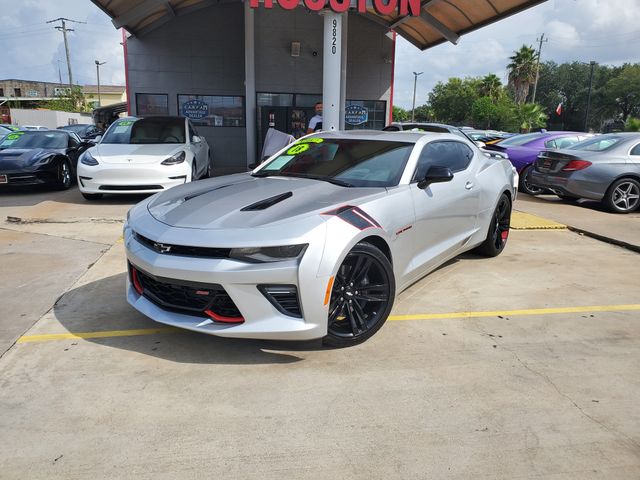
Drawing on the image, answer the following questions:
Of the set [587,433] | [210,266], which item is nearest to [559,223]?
[587,433]

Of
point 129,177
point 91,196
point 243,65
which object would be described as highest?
point 243,65

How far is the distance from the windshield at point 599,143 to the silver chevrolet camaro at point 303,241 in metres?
6.44

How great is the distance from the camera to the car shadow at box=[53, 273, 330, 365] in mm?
3344

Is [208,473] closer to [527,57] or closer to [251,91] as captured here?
[251,91]

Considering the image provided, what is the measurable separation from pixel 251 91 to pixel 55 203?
8.08 m

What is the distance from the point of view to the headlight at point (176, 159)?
8.77m

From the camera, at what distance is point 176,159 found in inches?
350

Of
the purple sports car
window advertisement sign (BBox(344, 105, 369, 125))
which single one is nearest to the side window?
the purple sports car

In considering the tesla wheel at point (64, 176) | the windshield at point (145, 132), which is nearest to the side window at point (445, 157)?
the windshield at point (145, 132)

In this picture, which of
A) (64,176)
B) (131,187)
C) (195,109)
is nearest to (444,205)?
(131,187)

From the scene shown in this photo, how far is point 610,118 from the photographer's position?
68812mm

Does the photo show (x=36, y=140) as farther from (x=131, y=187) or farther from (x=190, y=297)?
(x=190, y=297)

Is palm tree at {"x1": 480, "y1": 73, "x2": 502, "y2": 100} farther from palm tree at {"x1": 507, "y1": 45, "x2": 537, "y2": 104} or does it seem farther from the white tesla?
the white tesla

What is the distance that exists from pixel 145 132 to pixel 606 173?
8614 mm
